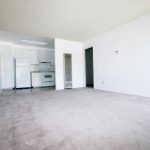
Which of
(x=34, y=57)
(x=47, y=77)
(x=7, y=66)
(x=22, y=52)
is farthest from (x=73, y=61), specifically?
(x=7, y=66)

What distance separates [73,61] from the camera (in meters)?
6.36

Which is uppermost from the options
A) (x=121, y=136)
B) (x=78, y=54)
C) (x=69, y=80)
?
(x=78, y=54)

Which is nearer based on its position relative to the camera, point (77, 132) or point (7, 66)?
point (77, 132)

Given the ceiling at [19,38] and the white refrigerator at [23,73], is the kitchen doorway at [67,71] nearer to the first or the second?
the ceiling at [19,38]

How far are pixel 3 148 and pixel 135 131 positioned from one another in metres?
1.65

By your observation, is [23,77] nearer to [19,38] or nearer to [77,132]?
[19,38]

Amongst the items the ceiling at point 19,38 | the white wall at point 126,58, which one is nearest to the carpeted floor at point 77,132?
the white wall at point 126,58

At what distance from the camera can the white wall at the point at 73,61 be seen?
5789 mm

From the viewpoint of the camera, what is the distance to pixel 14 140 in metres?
1.39

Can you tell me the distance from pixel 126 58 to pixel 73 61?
2891mm

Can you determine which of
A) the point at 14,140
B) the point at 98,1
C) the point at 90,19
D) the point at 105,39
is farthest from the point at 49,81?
the point at 14,140

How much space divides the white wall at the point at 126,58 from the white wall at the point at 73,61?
1157 mm

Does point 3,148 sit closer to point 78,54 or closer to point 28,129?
point 28,129

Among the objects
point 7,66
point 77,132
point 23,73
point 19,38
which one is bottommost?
point 77,132
